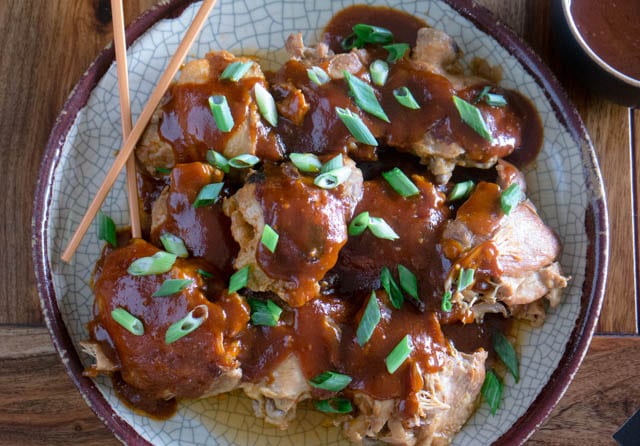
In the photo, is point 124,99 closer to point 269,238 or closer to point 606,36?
point 269,238

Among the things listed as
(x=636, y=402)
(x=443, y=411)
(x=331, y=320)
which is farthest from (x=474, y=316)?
(x=636, y=402)

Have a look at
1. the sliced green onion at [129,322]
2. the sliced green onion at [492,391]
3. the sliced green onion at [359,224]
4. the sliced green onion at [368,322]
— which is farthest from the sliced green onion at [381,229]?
the sliced green onion at [129,322]

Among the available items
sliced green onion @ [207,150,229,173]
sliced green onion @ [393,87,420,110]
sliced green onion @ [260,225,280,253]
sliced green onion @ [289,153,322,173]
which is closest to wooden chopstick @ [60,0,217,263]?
sliced green onion @ [207,150,229,173]

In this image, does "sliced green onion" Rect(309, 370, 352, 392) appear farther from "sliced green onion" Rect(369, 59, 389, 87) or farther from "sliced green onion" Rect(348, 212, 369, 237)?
"sliced green onion" Rect(369, 59, 389, 87)

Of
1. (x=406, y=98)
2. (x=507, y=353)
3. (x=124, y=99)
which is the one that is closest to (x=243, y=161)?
(x=124, y=99)

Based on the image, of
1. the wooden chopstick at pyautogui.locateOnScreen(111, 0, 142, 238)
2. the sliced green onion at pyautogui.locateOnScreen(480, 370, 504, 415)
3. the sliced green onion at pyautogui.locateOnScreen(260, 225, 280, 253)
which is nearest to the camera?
the sliced green onion at pyautogui.locateOnScreen(260, 225, 280, 253)
